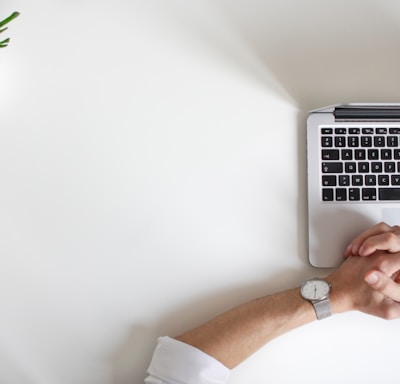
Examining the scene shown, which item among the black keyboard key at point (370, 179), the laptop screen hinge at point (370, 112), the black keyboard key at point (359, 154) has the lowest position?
the black keyboard key at point (370, 179)

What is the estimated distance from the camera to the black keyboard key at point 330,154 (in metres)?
0.94

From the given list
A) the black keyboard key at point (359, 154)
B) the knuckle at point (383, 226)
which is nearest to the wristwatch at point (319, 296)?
the knuckle at point (383, 226)

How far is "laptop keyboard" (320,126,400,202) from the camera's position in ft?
3.06

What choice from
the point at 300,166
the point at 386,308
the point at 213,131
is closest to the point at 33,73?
the point at 213,131

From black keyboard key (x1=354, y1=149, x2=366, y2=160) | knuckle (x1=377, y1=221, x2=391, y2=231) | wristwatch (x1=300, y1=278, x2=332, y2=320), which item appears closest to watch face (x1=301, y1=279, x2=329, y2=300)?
wristwatch (x1=300, y1=278, x2=332, y2=320)

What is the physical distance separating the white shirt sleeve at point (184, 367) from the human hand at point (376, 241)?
0.32 metres

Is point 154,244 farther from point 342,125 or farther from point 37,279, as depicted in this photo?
point 342,125

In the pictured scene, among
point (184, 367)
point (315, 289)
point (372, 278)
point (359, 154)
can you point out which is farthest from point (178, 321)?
point (359, 154)

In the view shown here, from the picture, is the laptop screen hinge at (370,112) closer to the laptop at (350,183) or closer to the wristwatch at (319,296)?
the laptop at (350,183)

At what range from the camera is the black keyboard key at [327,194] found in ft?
3.06

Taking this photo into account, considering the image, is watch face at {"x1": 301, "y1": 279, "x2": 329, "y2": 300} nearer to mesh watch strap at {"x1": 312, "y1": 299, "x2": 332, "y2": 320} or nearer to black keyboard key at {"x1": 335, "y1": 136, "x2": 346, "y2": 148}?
mesh watch strap at {"x1": 312, "y1": 299, "x2": 332, "y2": 320}

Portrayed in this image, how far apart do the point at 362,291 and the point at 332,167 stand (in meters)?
0.24

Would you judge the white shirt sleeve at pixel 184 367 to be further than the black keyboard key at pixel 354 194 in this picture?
No

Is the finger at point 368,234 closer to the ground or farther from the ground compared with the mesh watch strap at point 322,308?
farther from the ground
